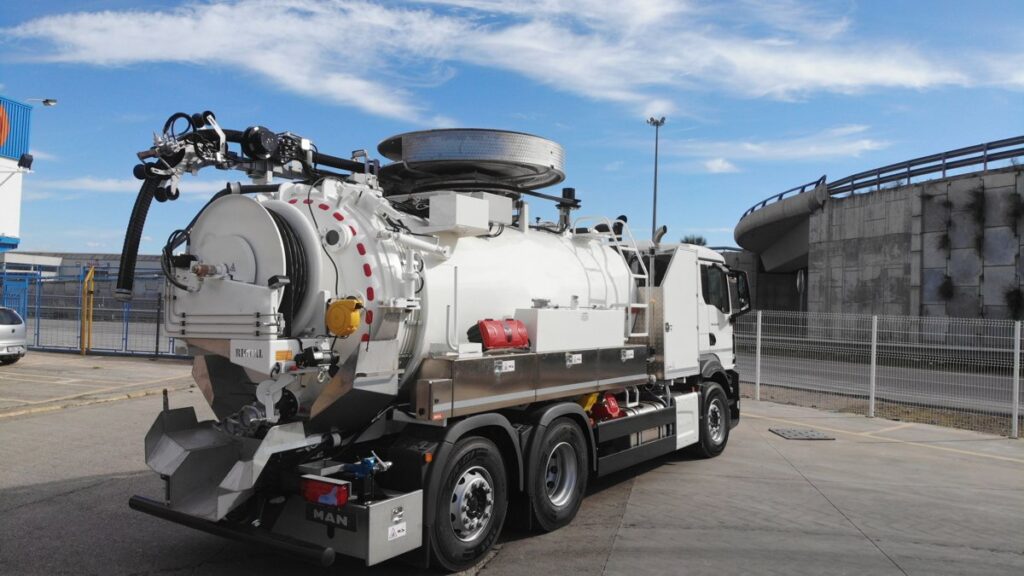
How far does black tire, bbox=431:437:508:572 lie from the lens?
5.11m

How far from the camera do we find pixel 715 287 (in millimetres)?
9867

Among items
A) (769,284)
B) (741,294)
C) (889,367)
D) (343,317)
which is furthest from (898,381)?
(769,284)

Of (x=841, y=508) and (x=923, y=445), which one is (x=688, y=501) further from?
(x=923, y=445)

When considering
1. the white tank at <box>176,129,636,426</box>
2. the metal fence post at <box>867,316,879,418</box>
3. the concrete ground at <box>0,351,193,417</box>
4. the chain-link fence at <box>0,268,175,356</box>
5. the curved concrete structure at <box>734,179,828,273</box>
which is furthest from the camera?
the curved concrete structure at <box>734,179,828,273</box>

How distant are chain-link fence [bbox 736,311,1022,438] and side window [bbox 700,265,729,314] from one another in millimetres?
5410

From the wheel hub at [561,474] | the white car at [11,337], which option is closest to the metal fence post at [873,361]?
the wheel hub at [561,474]

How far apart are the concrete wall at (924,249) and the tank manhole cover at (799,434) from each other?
1487 cm

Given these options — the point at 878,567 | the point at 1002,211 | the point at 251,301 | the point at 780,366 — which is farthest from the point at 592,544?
the point at 1002,211

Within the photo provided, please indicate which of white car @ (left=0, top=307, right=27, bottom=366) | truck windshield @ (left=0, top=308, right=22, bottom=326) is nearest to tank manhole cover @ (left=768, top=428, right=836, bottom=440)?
white car @ (left=0, top=307, right=27, bottom=366)

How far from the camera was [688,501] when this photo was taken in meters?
7.29

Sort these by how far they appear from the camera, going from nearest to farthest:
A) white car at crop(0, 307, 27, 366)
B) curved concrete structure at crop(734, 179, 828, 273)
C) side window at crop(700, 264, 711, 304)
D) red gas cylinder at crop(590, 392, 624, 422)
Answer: red gas cylinder at crop(590, 392, 624, 422) < side window at crop(700, 264, 711, 304) < white car at crop(0, 307, 27, 366) < curved concrete structure at crop(734, 179, 828, 273)

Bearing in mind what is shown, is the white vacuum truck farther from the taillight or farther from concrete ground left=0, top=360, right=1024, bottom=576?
concrete ground left=0, top=360, right=1024, bottom=576

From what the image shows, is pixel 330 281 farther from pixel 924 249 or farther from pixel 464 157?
pixel 924 249

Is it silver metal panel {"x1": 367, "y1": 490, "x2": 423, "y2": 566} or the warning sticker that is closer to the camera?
silver metal panel {"x1": 367, "y1": 490, "x2": 423, "y2": 566}
